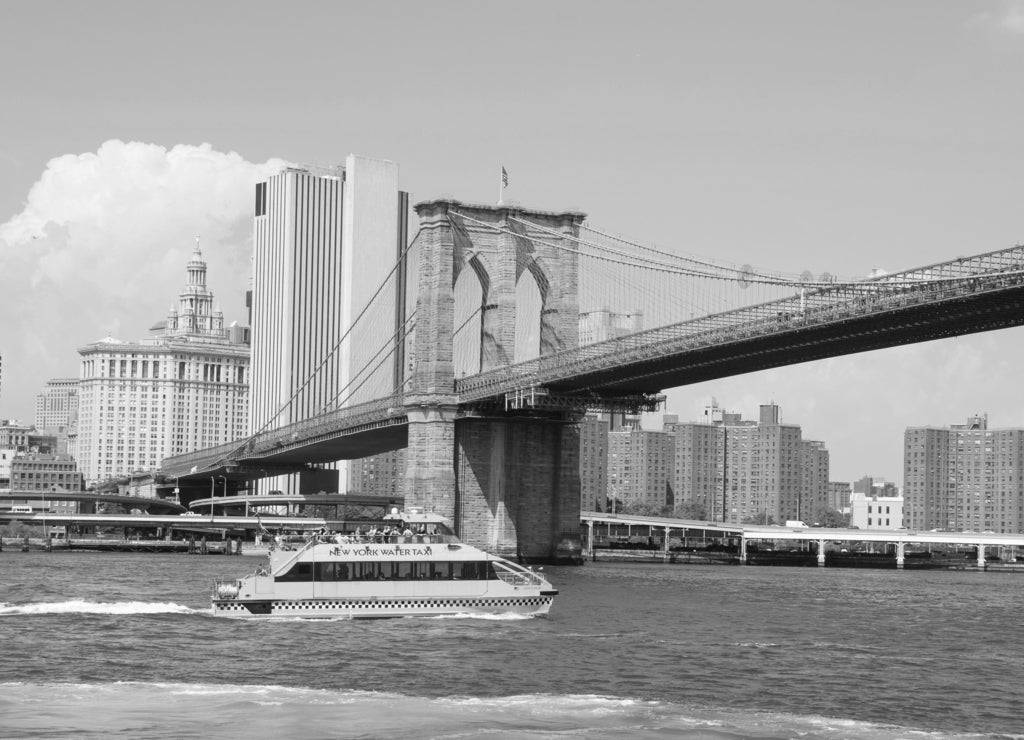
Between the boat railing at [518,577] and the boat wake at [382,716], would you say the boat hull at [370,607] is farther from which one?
the boat wake at [382,716]

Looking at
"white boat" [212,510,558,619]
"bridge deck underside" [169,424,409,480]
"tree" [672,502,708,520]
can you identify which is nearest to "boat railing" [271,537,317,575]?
"white boat" [212,510,558,619]

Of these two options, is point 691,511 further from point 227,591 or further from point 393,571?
point 227,591

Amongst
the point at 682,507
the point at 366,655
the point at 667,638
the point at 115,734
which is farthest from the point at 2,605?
the point at 682,507

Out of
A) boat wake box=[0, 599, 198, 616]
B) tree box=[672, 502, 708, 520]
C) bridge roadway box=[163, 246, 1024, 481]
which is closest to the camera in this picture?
boat wake box=[0, 599, 198, 616]

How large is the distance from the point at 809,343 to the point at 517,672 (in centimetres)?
3768

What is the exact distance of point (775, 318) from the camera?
230 feet

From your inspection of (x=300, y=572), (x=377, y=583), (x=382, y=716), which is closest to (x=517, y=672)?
(x=382, y=716)

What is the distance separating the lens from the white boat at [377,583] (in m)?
48.0

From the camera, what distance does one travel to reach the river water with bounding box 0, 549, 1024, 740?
30172mm

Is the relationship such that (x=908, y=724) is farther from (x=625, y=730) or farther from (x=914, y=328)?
(x=914, y=328)

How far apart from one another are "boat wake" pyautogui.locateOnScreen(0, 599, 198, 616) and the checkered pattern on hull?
11.9 ft

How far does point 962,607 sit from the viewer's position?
65875 millimetres

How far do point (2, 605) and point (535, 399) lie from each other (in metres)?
35.7

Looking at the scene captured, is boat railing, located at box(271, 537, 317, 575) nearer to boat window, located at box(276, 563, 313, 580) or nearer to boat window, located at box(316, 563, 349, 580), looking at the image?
boat window, located at box(276, 563, 313, 580)
